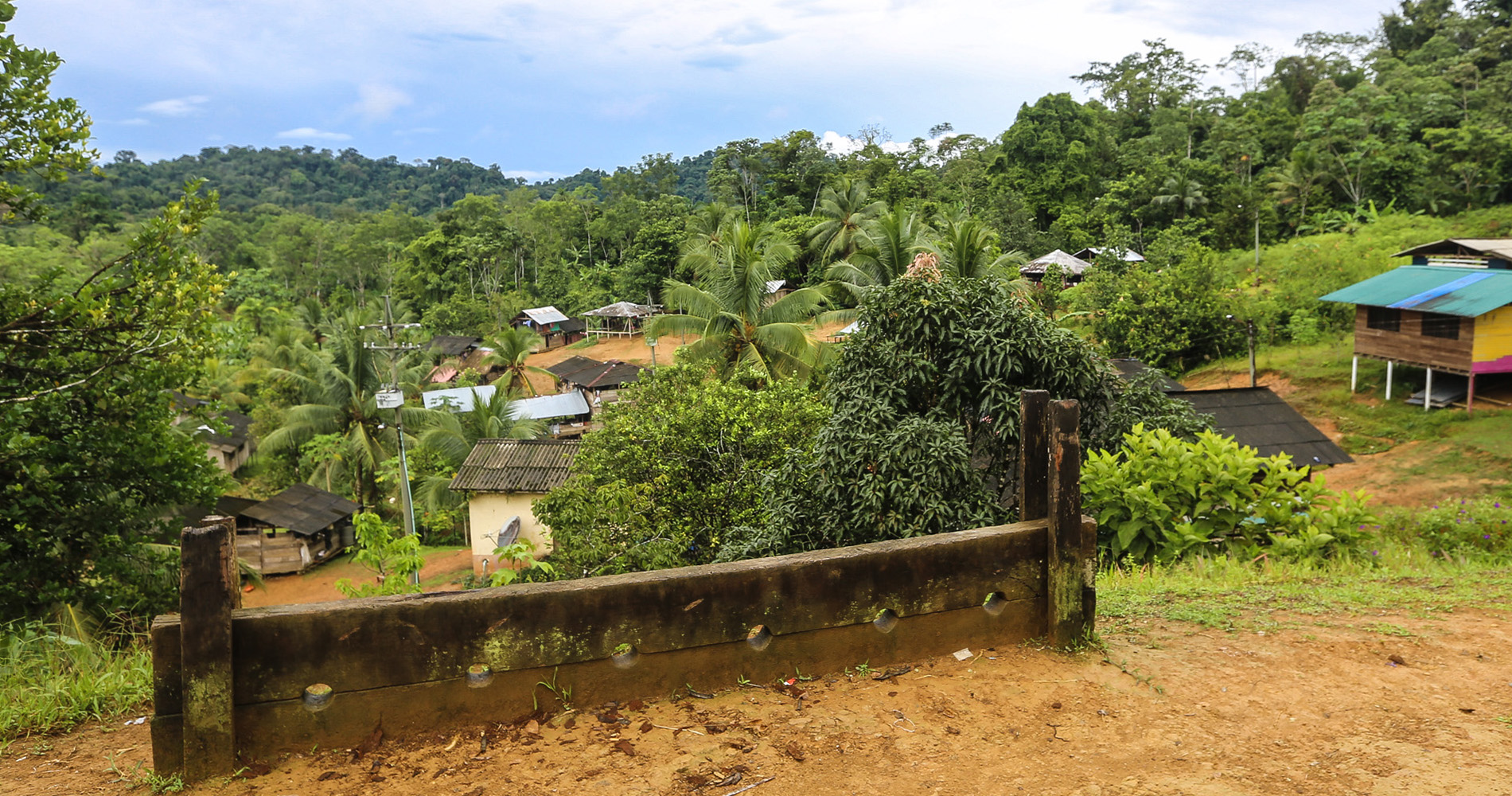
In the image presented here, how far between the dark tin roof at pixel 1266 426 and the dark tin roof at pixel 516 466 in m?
11.7

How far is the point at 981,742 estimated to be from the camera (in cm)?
355

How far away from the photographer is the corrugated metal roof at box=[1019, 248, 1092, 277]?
1278 inches

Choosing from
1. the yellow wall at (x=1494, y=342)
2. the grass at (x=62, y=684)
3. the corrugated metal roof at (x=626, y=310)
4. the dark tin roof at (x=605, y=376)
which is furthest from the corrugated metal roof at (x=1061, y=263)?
the grass at (x=62, y=684)

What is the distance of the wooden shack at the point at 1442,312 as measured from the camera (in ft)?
63.0

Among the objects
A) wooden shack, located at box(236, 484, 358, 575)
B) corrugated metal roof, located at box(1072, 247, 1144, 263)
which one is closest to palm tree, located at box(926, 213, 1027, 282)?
wooden shack, located at box(236, 484, 358, 575)

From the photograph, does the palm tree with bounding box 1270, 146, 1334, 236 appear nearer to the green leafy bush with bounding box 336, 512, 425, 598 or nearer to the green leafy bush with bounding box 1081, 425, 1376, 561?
the green leafy bush with bounding box 1081, 425, 1376, 561

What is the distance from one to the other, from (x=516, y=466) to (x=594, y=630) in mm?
15957

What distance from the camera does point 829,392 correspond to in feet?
20.8

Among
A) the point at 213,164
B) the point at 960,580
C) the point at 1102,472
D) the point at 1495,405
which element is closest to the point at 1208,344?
the point at 1495,405

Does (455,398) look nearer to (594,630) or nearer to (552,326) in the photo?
(552,326)

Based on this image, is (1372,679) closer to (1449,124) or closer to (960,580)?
(960,580)

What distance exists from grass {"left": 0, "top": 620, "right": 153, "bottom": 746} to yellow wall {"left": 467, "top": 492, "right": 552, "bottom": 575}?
1380 centimetres

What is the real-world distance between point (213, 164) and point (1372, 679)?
146193 mm

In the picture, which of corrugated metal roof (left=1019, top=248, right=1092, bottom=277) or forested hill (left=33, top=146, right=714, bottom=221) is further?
forested hill (left=33, top=146, right=714, bottom=221)
